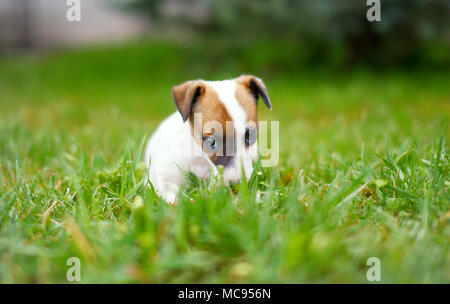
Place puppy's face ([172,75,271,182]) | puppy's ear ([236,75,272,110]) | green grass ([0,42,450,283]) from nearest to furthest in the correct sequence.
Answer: green grass ([0,42,450,283]) → puppy's face ([172,75,271,182]) → puppy's ear ([236,75,272,110])

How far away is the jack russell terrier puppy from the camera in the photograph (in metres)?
2.75

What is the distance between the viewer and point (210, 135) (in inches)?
110

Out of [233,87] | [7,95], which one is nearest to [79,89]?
[7,95]

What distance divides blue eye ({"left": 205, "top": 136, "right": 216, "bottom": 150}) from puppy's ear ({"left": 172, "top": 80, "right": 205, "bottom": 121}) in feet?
0.76

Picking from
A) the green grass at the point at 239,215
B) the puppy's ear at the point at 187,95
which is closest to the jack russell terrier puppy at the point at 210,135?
the puppy's ear at the point at 187,95

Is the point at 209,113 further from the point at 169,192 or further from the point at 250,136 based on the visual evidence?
the point at 169,192

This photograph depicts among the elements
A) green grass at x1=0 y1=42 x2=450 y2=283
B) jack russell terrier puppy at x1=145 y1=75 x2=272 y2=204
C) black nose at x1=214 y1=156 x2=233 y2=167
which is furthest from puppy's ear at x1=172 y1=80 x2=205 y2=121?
green grass at x1=0 y1=42 x2=450 y2=283

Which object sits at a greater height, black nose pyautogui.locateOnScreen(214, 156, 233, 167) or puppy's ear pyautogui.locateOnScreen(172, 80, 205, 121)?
puppy's ear pyautogui.locateOnScreen(172, 80, 205, 121)

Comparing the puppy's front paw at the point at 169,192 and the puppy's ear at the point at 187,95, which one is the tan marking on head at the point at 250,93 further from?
the puppy's front paw at the point at 169,192

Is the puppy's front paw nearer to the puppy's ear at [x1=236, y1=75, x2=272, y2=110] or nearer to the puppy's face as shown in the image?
the puppy's face

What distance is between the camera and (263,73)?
9523 mm

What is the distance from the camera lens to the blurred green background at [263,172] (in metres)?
2.09

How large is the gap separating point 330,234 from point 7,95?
8139 mm
